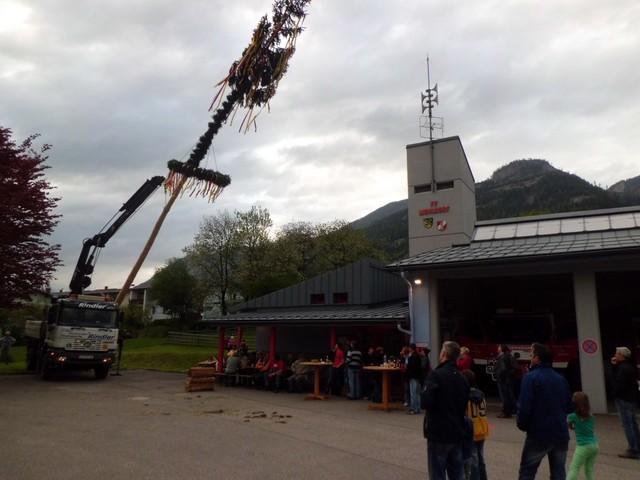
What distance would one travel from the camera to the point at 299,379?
1650 centimetres

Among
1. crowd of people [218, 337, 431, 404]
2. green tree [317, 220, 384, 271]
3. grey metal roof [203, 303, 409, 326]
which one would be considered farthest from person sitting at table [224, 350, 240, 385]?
green tree [317, 220, 384, 271]

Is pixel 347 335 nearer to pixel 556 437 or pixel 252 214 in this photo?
pixel 556 437

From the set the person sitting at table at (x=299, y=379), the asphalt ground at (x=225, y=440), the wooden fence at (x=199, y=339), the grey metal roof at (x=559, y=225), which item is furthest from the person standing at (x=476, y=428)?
the wooden fence at (x=199, y=339)

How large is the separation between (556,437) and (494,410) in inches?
329

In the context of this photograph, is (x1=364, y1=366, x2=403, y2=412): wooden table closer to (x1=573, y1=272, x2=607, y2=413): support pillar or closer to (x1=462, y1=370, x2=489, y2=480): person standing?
(x1=573, y1=272, x2=607, y2=413): support pillar

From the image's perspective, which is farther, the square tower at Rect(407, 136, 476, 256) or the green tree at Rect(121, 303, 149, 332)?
the green tree at Rect(121, 303, 149, 332)

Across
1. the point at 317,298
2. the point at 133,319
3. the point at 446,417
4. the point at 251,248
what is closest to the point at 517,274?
the point at 317,298

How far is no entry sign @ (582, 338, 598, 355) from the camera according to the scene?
12.6m

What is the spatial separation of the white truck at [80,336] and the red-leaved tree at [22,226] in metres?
1.37

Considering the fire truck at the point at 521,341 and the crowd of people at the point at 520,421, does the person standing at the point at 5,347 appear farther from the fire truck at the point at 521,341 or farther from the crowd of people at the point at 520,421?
the crowd of people at the point at 520,421

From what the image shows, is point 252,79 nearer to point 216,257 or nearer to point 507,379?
point 507,379

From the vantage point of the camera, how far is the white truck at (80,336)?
18312 millimetres

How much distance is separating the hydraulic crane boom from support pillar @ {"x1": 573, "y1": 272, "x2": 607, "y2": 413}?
15830 mm

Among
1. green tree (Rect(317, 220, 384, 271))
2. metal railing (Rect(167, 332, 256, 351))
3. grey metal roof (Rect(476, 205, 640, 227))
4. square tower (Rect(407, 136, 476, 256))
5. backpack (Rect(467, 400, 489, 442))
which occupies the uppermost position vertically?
green tree (Rect(317, 220, 384, 271))
